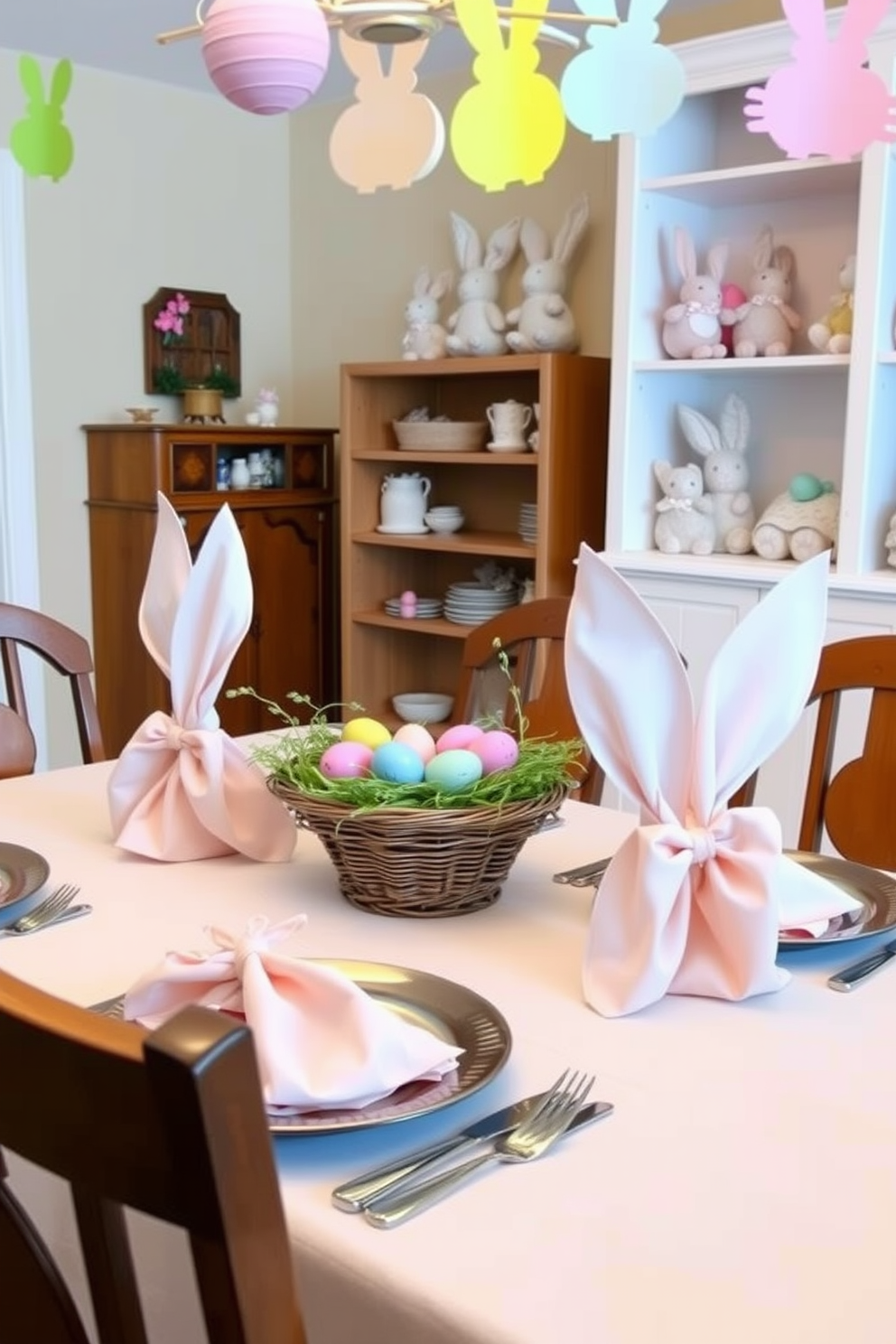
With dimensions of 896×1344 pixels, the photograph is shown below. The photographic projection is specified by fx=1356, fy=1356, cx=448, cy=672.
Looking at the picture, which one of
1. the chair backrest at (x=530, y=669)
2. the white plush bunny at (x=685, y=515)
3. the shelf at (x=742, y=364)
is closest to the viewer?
the chair backrest at (x=530, y=669)

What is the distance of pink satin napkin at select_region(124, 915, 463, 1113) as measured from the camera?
3.03 feet

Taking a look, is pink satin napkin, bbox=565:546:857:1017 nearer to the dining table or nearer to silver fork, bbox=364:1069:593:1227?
the dining table

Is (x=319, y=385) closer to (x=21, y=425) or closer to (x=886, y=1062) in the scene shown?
(x=21, y=425)

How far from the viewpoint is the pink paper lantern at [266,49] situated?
4.78 ft

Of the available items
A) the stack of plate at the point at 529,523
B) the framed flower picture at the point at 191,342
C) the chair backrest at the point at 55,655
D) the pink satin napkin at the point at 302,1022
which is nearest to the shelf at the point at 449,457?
the stack of plate at the point at 529,523

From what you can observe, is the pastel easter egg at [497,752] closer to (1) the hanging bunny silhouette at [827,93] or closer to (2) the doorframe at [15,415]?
(1) the hanging bunny silhouette at [827,93]

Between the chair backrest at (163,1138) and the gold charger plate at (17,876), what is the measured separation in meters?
0.76

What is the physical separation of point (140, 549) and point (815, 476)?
1.84 meters

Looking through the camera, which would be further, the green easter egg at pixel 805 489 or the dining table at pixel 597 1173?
the green easter egg at pixel 805 489

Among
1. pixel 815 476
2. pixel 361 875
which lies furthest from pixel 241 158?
pixel 361 875

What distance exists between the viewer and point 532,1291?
0.76 meters

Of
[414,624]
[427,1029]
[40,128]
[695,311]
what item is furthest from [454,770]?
[414,624]

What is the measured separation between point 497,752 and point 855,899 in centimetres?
39

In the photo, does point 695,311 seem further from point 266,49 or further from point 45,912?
point 45,912
